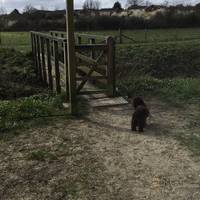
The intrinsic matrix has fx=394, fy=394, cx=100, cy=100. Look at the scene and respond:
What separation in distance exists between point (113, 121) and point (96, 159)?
1.85 metres

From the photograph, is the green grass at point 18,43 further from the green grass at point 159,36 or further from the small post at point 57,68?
the small post at point 57,68

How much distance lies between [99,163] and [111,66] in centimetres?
376

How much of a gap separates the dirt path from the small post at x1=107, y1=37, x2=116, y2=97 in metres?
1.70

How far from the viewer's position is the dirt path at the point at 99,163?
488 cm

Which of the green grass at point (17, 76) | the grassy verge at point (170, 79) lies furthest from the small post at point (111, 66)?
the green grass at point (17, 76)

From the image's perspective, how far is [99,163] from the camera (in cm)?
565

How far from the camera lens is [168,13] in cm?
4066

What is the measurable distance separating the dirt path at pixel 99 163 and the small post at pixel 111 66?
1.70 m

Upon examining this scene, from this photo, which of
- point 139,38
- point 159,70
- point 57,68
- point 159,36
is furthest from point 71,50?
point 159,36

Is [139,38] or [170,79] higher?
[170,79]

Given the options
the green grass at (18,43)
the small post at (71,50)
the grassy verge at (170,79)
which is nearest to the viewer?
the grassy verge at (170,79)

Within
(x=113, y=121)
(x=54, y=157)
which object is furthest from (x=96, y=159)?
(x=113, y=121)

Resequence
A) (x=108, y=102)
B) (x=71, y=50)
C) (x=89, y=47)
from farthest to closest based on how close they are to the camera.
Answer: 1. (x=108, y=102)
2. (x=89, y=47)
3. (x=71, y=50)

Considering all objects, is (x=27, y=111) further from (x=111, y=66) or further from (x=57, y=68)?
(x=111, y=66)
